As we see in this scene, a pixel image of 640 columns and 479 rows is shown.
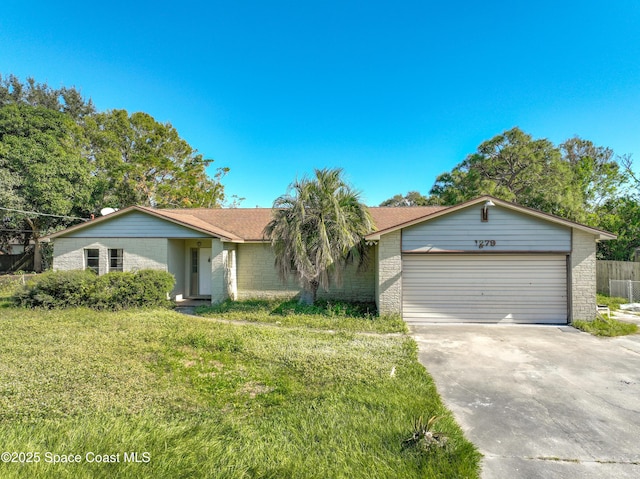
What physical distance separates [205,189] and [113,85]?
14.9 metres

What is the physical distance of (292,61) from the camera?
13.6 meters

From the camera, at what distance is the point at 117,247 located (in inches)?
461

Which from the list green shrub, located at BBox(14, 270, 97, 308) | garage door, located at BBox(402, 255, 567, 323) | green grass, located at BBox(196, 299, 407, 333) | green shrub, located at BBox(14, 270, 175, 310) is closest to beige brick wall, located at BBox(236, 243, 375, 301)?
green grass, located at BBox(196, 299, 407, 333)

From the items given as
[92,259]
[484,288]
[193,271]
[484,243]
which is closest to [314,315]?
[484,288]

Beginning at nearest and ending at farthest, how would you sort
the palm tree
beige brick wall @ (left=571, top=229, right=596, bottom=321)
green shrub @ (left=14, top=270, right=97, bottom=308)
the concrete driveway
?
1. the concrete driveway
2. beige brick wall @ (left=571, top=229, right=596, bottom=321)
3. the palm tree
4. green shrub @ (left=14, top=270, right=97, bottom=308)

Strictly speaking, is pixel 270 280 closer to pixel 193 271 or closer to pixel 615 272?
pixel 193 271

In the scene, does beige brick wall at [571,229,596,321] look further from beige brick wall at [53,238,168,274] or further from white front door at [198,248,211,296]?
beige brick wall at [53,238,168,274]

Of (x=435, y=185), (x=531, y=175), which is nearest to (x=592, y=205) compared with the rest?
(x=531, y=175)

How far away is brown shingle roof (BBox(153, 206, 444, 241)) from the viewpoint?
42.7 feet

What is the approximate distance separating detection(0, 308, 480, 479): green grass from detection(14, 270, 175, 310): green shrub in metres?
2.96

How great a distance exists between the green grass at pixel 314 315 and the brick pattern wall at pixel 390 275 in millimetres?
364

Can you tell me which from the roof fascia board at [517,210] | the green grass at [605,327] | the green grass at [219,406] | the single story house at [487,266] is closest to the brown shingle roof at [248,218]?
the roof fascia board at [517,210]

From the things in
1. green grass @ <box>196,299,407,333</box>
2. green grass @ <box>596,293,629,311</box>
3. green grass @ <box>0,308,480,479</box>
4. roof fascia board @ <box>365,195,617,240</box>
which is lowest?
green grass @ <box>596,293,629,311</box>

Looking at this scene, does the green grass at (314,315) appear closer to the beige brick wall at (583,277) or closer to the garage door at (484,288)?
the garage door at (484,288)
